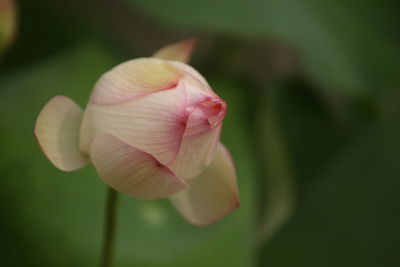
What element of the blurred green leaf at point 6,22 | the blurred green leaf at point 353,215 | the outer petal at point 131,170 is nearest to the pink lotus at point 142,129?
the outer petal at point 131,170

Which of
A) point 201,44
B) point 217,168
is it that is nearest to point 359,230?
point 201,44

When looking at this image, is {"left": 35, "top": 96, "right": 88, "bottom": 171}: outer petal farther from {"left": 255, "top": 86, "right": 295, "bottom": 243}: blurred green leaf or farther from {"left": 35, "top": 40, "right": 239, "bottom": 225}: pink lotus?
{"left": 255, "top": 86, "right": 295, "bottom": 243}: blurred green leaf

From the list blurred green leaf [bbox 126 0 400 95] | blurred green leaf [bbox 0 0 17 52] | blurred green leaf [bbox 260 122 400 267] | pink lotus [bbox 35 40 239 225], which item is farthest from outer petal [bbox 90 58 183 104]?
blurred green leaf [bbox 260 122 400 267]

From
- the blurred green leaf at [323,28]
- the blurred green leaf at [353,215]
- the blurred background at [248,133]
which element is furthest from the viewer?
the blurred green leaf at [353,215]

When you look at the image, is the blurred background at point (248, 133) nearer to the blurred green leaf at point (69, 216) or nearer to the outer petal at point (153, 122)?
the blurred green leaf at point (69, 216)

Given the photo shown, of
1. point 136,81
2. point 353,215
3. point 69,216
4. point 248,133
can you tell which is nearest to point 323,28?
point 248,133
